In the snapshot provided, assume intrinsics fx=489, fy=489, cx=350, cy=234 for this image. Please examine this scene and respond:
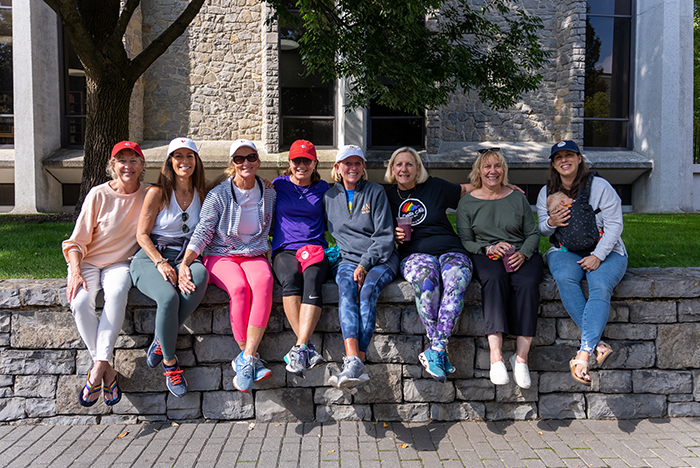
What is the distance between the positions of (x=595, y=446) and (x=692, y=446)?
0.60 metres

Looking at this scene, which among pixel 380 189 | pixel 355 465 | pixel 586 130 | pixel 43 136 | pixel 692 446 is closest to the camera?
Result: pixel 355 465

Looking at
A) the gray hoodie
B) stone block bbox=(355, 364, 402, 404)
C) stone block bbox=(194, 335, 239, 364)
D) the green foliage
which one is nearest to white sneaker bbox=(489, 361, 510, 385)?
stone block bbox=(355, 364, 402, 404)

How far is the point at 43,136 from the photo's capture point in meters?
12.3

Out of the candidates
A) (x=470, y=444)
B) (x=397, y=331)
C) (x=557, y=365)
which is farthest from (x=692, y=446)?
(x=397, y=331)

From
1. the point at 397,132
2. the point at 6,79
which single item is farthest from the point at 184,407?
the point at 6,79

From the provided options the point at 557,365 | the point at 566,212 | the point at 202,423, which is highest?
the point at 566,212

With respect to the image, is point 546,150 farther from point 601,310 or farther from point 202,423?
point 202,423

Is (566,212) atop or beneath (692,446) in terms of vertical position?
atop

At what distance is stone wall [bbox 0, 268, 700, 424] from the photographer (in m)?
3.45

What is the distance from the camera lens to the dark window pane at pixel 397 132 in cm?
1330

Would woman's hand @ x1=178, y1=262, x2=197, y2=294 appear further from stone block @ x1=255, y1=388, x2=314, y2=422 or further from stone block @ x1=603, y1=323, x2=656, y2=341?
stone block @ x1=603, y1=323, x2=656, y2=341

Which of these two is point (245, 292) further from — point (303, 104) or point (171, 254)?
point (303, 104)

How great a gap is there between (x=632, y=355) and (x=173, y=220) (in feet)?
11.5

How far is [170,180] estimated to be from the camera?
3.68 m
